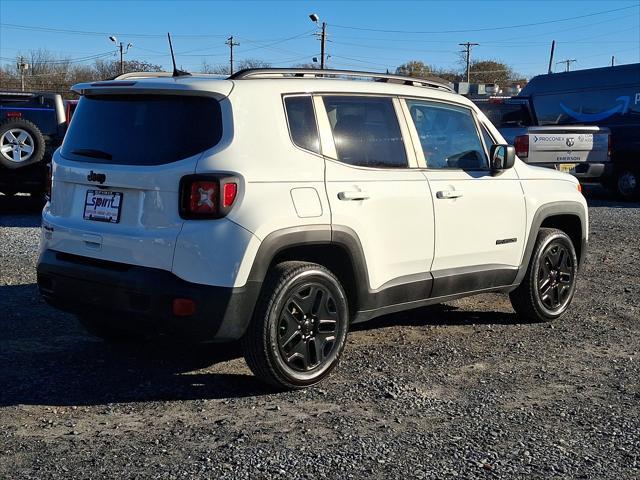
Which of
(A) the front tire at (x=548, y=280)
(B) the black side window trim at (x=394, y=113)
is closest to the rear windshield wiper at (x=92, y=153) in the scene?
(B) the black side window trim at (x=394, y=113)

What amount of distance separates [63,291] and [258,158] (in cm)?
144

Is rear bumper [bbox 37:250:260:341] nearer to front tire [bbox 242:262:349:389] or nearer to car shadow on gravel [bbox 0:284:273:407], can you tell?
front tire [bbox 242:262:349:389]

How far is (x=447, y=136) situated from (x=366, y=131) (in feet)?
2.87

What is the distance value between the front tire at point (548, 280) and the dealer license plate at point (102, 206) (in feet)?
11.2

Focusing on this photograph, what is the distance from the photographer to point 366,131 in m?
5.29

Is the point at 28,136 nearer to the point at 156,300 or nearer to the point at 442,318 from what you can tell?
the point at 442,318

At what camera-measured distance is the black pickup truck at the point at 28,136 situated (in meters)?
12.0

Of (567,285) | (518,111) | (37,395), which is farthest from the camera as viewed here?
(518,111)

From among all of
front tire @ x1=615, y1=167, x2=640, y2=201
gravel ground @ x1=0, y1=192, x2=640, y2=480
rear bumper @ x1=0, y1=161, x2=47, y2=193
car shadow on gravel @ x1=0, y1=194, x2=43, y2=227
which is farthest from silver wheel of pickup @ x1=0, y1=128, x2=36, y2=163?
front tire @ x1=615, y1=167, x2=640, y2=201

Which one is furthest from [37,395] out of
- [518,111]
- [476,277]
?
[518,111]

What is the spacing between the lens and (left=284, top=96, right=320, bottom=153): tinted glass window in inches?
191

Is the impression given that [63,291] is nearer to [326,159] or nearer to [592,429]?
[326,159]

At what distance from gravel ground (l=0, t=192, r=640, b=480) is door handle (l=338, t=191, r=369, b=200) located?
45.1 inches

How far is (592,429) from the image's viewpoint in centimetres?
433
